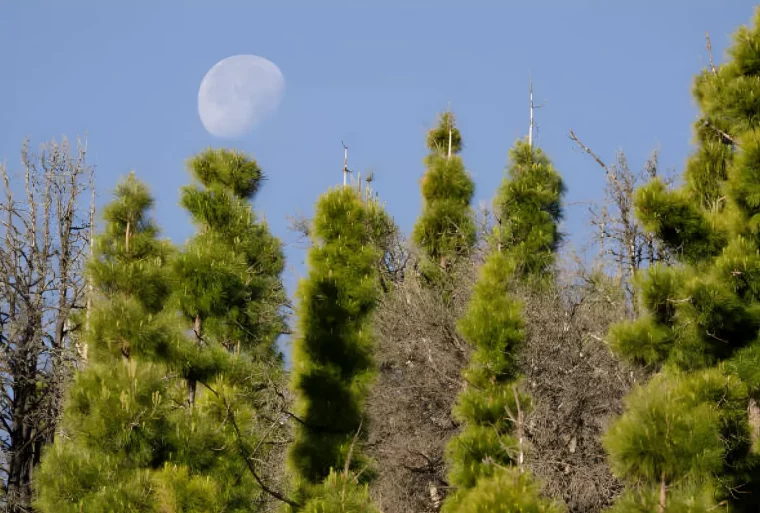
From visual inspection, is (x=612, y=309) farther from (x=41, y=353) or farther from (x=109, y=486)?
(x=109, y=486)

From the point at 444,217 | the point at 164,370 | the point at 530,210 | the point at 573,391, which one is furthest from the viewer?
the point at 444,217

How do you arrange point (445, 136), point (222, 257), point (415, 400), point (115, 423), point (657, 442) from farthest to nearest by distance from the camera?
point (445, 136), point (415, 400), point (222, 257), point (115, 423), point (657, 442)

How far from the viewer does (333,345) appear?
1262 cm

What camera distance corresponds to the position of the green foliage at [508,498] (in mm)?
7527

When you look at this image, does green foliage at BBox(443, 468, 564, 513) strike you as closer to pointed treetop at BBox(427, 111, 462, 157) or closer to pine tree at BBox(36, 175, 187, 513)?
pine tree at BBox(36, 175, 187, 513)

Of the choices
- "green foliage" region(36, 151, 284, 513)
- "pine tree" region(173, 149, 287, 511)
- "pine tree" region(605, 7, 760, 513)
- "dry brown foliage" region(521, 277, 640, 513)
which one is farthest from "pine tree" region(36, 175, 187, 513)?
"dry brown foliage" region(521, 277, 640, 513)

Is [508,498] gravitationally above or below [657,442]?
below

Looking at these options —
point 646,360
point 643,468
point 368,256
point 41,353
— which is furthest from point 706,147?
point 41,353

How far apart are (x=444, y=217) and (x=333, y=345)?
377 inches

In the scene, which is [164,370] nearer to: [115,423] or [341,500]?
[115,423]

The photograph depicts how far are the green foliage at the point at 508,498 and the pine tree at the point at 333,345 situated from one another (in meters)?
4.10

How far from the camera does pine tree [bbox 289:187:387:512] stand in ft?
39.3

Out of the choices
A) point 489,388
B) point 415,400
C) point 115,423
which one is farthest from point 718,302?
point 415,400

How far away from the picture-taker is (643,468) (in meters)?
7.10
